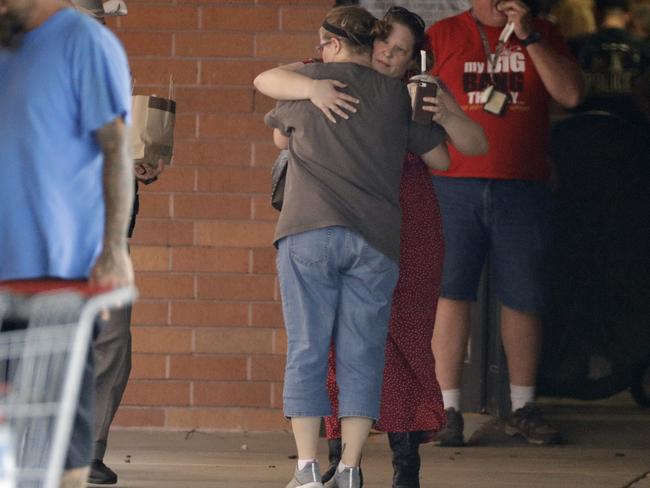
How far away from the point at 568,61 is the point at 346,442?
7.19ft

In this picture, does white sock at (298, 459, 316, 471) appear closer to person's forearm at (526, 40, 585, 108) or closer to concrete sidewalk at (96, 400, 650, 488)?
concrete sidewalk at (96, 400, 650, 488)

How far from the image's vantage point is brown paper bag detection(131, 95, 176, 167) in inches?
200

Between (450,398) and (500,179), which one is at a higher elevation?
(500,179)

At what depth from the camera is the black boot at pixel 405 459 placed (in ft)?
16.2

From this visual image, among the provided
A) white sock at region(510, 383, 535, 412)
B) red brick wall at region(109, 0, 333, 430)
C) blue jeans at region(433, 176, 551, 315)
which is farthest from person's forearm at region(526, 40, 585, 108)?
white sock at region(510, 383, 535, 412)

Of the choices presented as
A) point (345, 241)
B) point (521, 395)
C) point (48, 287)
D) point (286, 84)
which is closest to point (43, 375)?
point (48, 287)

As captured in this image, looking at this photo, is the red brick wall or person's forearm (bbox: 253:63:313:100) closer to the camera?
person's forearm (bbox: 253:63:313:100)

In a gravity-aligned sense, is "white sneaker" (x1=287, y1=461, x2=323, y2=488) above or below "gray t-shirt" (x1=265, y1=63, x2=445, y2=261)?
below

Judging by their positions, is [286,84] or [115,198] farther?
[286,84]

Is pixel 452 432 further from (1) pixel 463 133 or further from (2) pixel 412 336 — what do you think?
(1) pixel 463 133

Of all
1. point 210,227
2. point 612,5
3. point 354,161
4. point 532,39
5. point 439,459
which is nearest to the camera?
point 354,161

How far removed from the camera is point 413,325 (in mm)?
4984

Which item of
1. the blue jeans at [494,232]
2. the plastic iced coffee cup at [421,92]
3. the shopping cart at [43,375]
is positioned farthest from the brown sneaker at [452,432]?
the shopping cart at [43,375]

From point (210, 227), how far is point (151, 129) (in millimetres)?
1254
